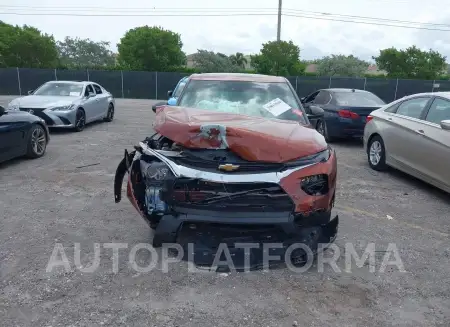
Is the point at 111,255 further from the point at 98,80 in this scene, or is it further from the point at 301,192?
the point at 98,80

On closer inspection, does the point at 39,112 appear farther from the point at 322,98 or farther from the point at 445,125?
the point at 445,125

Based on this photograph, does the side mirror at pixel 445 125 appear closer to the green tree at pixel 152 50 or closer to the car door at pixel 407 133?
the car door at pixel 407 133

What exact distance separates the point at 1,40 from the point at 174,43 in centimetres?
1552

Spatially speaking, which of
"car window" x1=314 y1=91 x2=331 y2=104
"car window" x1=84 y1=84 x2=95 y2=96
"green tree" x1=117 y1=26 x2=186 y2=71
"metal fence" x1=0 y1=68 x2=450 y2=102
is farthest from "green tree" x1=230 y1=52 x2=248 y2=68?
"car window" x1=314 y1=91 x2=331 y2=104

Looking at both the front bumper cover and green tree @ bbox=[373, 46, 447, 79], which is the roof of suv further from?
green tree @ bbox=[373, 46, 447, 79]

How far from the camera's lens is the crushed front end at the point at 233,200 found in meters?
3.43

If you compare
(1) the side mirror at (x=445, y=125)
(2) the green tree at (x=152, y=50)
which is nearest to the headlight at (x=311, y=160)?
(1) the side mirror at (x=445, y=125)

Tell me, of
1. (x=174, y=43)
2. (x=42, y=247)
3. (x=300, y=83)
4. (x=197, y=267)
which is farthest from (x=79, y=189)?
(x=174, y=43)

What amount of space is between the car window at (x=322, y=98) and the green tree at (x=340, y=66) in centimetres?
3457

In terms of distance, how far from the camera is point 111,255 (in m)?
3.84

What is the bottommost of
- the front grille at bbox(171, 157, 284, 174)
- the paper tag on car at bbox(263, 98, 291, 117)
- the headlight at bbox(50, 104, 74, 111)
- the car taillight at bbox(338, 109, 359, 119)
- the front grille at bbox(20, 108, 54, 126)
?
the front grille at bbox(20, 108, 54, 126)

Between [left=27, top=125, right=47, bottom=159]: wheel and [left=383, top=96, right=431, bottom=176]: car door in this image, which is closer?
[left=383, top=96, right=431, bottom=176]: car door

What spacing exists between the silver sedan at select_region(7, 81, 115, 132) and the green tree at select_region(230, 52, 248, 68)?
3556cm

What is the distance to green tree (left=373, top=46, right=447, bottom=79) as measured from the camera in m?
39.5
